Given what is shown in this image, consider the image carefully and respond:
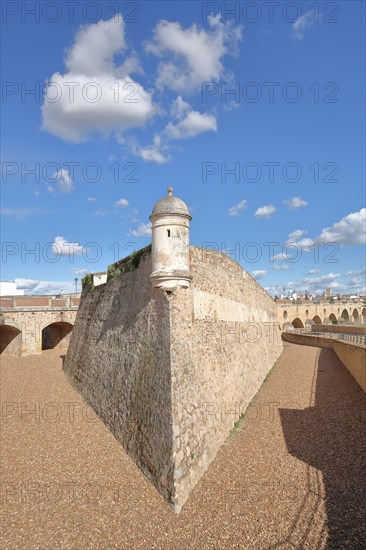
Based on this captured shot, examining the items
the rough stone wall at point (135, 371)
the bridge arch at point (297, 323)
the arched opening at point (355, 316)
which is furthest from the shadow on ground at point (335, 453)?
the arched opening at point (355, 316)

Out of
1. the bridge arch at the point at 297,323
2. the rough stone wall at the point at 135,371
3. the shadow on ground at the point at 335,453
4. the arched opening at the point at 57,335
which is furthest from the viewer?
the bridge arch at the point at 297,323

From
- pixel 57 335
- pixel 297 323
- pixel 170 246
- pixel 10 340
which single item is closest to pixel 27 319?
pixel 10 340

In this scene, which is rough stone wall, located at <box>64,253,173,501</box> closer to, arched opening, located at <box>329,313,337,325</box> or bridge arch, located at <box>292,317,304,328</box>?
bridge arch, located at <box>292,317,304,328</box>

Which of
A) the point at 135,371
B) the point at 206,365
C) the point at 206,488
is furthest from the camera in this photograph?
the point at 135,371

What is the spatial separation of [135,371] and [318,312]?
60.6 m

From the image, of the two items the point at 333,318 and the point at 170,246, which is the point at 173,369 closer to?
the point at 170,246

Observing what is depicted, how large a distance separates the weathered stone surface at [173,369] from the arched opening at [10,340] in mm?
14898

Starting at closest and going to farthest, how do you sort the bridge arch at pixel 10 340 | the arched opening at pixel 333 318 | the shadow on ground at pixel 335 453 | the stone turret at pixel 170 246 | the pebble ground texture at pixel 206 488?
the pebble ground texture at pixel 206 488 → the shadow on ground at pixel 335 453 → the stone turret at pixel 170 246 → the bridge arch at pixel 10 340 → the arched opening at pixel 333 318

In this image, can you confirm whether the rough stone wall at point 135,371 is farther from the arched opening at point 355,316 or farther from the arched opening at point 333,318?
the arched opening at point 355,316

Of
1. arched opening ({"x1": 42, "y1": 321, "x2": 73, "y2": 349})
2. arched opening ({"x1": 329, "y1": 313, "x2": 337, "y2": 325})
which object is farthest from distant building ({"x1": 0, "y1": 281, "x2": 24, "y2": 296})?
arched opening ({"x1": 329, "y1": 313, "x2": 337, "y2": 325})

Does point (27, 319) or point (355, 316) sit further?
point (355, 316)

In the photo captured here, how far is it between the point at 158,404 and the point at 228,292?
18.4 feet

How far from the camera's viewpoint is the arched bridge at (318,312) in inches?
2198

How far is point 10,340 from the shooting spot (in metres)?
27.3
